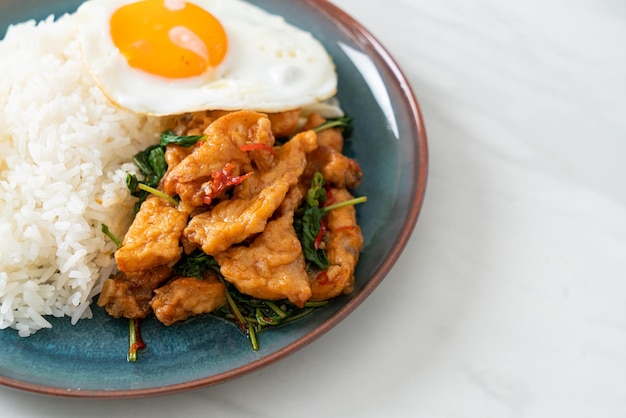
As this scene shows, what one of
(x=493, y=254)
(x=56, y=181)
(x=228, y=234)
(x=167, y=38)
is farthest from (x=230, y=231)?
(x=493, y=254)

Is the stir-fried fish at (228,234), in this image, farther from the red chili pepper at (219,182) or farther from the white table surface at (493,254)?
the white table surface at (493,254)

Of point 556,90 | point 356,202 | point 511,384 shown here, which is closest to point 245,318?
point 356,202

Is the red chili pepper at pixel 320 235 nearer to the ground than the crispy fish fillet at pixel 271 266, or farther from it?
nearer to the ground

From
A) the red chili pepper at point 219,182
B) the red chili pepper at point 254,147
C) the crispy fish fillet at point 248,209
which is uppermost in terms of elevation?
the red chili pepper at point 254,147

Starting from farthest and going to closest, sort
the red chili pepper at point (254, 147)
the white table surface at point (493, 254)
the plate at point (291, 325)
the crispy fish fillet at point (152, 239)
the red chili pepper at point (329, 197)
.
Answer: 1. the red chili pepper at point (329, 197)
2. the red chili pepper at point (254, 147)
3. the white table surface at point (493, 254)
4. the crispy fish fillet at point (152, 239)
5. the plate at point (291, 325)

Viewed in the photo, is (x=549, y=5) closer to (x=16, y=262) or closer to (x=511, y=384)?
(x=511, y=384)

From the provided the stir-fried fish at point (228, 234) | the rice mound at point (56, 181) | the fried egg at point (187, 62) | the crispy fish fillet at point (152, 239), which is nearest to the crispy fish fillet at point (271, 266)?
the stir-fried fish at point (228, 234)

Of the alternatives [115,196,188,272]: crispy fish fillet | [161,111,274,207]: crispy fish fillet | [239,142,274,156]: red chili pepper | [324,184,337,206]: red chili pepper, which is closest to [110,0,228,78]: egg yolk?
[161,111,274,207]: crispy fish fillet
